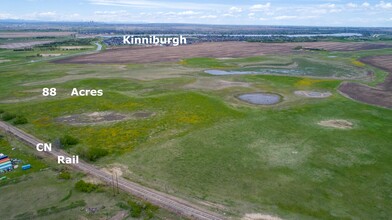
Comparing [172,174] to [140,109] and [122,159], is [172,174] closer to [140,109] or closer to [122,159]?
[122,159]

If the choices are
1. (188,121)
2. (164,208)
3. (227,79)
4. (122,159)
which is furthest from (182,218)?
(227,79)

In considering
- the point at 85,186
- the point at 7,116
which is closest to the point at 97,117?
the point at 7,116

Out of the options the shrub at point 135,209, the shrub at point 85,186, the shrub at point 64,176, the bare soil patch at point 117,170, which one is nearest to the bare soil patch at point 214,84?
the bare soil patch at point 117,170

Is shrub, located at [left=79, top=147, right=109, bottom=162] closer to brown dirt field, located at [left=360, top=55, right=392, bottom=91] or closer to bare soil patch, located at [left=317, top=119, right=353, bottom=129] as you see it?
bare soil patch, located at [left=317, top=119, right=353, bottom=129]

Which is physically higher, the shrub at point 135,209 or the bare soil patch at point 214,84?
the bare soil patch at point 214,84

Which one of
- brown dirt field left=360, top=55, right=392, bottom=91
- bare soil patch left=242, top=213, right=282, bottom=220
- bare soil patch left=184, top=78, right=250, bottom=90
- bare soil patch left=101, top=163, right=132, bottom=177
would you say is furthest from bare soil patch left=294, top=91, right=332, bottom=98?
bare soil patch left=101, top=163, right=132, bottom=177

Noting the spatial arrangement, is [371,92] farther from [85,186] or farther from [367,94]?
[85,186]

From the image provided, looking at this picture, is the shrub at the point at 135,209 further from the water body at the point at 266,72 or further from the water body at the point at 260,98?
the water body at the point at 266,72
